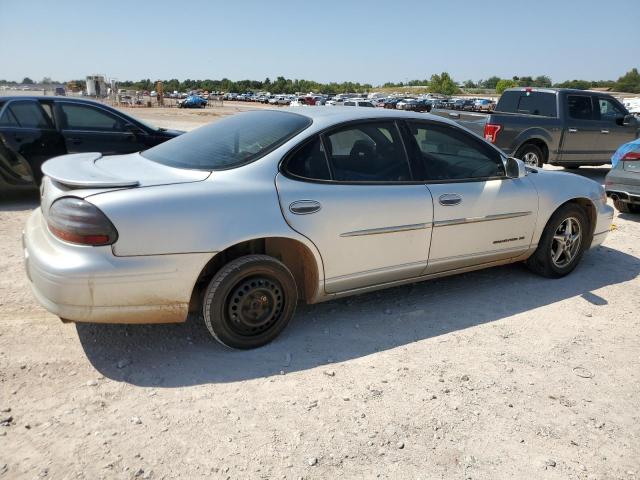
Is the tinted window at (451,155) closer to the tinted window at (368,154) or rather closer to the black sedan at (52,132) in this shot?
the tinted window at (368,154)

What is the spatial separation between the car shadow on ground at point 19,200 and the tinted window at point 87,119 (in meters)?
1.06

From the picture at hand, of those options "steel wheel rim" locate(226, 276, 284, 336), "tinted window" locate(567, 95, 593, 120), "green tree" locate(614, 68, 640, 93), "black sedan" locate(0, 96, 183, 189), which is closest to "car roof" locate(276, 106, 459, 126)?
"steel wheel rim" locate(226, 276, 284, 336)

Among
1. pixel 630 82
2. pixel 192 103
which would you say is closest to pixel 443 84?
pixel 630 82

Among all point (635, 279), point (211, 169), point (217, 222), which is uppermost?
point (211, 169)

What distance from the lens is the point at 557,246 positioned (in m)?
4.79

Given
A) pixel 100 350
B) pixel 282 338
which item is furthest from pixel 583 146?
pixel 100 350

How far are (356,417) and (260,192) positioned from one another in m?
1.41

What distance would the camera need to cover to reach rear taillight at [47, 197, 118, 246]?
2.74m

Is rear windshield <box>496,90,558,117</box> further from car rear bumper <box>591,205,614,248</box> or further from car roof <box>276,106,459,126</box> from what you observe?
car roof <box>276,106,459,126</box>

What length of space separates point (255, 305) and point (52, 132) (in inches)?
207

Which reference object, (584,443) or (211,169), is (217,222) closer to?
(211,169)

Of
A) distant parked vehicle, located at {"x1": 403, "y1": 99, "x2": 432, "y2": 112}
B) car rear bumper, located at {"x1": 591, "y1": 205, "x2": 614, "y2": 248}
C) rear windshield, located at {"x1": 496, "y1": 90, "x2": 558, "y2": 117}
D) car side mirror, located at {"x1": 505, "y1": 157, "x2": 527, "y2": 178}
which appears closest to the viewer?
car side mirror, located at {"x1": 505, "y1": 157, "x2": 527, "y2": 178}

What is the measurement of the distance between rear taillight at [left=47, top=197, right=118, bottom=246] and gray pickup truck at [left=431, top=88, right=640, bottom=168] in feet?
29.0

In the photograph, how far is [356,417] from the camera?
2.73 meters
